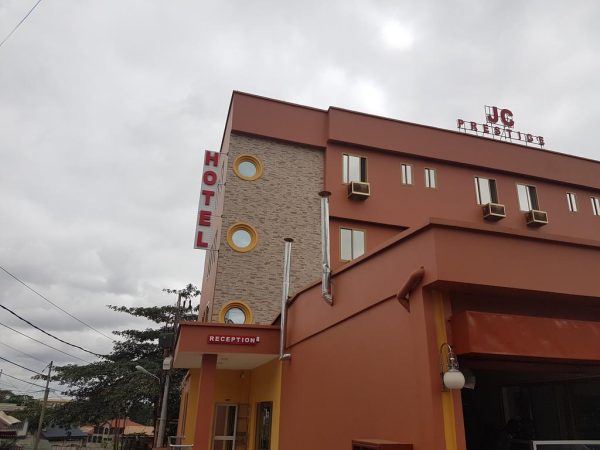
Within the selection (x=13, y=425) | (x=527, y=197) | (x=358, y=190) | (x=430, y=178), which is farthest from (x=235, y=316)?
(x=13, y=425)

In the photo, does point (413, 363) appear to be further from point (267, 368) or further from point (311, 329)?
point (267, 368)

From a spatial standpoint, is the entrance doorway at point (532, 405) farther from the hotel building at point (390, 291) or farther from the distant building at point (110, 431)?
the distant building at point (110, 431)

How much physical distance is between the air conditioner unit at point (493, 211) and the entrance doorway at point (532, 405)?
10.1 metres

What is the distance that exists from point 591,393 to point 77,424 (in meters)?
31.8

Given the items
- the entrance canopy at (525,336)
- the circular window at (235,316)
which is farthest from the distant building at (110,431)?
the entrance canopy at (525,336)

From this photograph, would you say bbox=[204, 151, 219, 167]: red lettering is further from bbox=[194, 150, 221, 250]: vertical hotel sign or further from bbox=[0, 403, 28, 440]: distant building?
bbox=[0, 403, 28, 440]: distant building

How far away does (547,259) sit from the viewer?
646 centimetres

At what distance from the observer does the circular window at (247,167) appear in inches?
672

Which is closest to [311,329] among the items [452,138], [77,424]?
[452,138]

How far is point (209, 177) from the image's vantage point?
60.3ft

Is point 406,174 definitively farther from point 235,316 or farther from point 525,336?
point 525,336

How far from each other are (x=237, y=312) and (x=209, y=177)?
593 cm

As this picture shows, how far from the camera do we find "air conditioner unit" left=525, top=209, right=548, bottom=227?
19.4 m

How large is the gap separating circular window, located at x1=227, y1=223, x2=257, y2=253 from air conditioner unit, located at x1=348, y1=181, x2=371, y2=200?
4.04m
